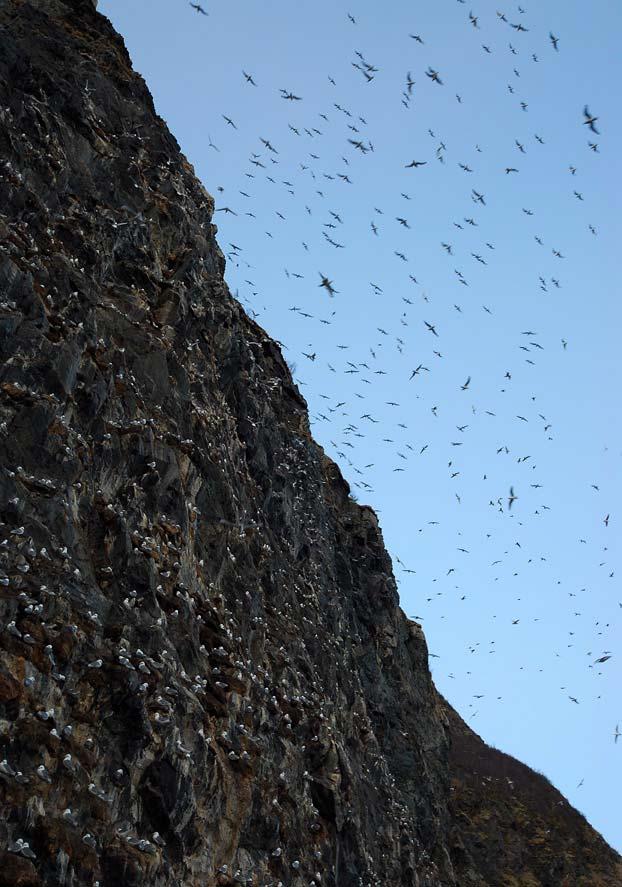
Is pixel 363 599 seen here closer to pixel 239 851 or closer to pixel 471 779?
pixel 471 779

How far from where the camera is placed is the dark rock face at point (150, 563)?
20.7 meters

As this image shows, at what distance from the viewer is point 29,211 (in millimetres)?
30469

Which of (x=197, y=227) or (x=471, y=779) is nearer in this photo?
(x=197, y=227)

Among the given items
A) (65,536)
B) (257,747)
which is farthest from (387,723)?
(65,536)

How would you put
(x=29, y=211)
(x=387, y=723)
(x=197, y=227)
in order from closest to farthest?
(x=29, y=211)
(x=197, y=227)
(x=387, y=723)

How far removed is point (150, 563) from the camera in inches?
1016

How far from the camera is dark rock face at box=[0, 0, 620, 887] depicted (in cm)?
2072

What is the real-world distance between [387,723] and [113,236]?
2829 cm

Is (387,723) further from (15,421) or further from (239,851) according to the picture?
(15,421)

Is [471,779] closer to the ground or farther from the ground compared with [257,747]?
closer to the ground

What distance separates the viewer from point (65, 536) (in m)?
23.1

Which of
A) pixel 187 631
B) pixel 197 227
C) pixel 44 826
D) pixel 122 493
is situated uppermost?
pixel 197 227

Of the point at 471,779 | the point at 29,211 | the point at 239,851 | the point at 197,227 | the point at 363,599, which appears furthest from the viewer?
the point at 471,779

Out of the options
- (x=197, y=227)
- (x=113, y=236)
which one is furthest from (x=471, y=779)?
(x=113, y=236)
